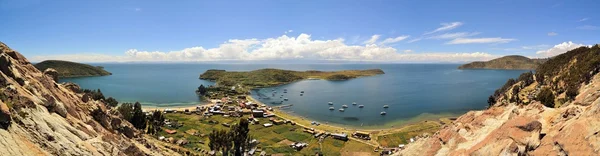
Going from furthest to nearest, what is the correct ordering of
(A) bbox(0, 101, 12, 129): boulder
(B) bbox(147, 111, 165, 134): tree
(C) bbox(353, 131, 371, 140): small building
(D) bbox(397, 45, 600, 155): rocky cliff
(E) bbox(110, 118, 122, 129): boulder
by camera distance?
(C) bbox(353, 131, 371, 140): small building → (B) bbox(147, 111, 165, 134): tree → (E) bbox(110, 118, 122, 129): boulder → (D) bbox(397, 45, 600, 155): rocky cliff → (A) bbox(0, 101, 12, 129): boulder

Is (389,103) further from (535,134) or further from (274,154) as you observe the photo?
(535,134)

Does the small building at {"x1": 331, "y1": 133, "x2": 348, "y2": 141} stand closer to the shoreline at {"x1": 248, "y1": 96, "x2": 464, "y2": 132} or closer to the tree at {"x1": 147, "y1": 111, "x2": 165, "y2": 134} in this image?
the shoreline at {"x1": 248, "y1": 96, "x2": 464, "y2": 132}

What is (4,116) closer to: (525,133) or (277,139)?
(525,133)

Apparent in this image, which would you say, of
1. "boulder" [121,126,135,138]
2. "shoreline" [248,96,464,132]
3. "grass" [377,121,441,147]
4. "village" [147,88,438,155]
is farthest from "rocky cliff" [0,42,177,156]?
"shoreline" [248,96,464,132]

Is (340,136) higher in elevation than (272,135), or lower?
higher

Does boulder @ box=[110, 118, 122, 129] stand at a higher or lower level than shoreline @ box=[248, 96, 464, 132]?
higher

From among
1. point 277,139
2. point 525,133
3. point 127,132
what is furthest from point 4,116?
point 277,139

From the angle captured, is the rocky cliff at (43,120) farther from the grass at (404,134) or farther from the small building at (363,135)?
the grass at (404,134)
